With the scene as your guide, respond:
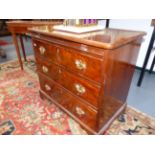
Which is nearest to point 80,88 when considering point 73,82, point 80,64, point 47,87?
point 73,82

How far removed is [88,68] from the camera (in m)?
0.86

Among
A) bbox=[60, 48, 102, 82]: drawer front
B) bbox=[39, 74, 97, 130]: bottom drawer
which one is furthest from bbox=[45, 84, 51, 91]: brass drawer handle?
bbox=[60, 48, 102, 82]: drawer front

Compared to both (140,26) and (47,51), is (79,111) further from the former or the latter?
(140,26)

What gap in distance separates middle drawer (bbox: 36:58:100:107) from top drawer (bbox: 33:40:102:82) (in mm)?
56

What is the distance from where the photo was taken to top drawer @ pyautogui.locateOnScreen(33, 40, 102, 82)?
813mm

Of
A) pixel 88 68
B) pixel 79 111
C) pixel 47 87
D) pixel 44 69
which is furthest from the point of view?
pixel 47 87

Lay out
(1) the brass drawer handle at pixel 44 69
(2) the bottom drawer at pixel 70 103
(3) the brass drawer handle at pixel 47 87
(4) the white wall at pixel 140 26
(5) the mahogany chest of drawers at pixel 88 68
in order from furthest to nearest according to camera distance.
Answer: (4) the white wall at pixel 140 26
(3) the brass drawer handle at pixel 47 87
(1) the brass drawer handle at pixel 44 69
(2) the bottom drawer at pixel 70 103
(5) the mahogany chest of drawers at pixel 88 68

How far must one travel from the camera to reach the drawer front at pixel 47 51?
1.07 meters

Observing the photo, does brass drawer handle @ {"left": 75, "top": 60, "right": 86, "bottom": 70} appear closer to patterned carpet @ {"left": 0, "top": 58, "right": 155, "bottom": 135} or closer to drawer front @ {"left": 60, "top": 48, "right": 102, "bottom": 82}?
drawer front @ {"left": 60, "top": 48, "right": 102, "bottom": 82}

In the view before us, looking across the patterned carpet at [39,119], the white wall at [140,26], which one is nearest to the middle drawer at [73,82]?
the patterned carpet at [39,119]

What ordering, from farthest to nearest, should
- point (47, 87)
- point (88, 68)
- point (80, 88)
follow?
point (47, 87) → point (80, 88) → point (88, 68)

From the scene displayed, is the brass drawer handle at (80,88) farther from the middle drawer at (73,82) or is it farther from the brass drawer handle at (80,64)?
the brass drawer handle at (80,64)

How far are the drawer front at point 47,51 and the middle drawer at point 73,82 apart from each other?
0.07 meters

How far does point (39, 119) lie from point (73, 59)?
80cm
